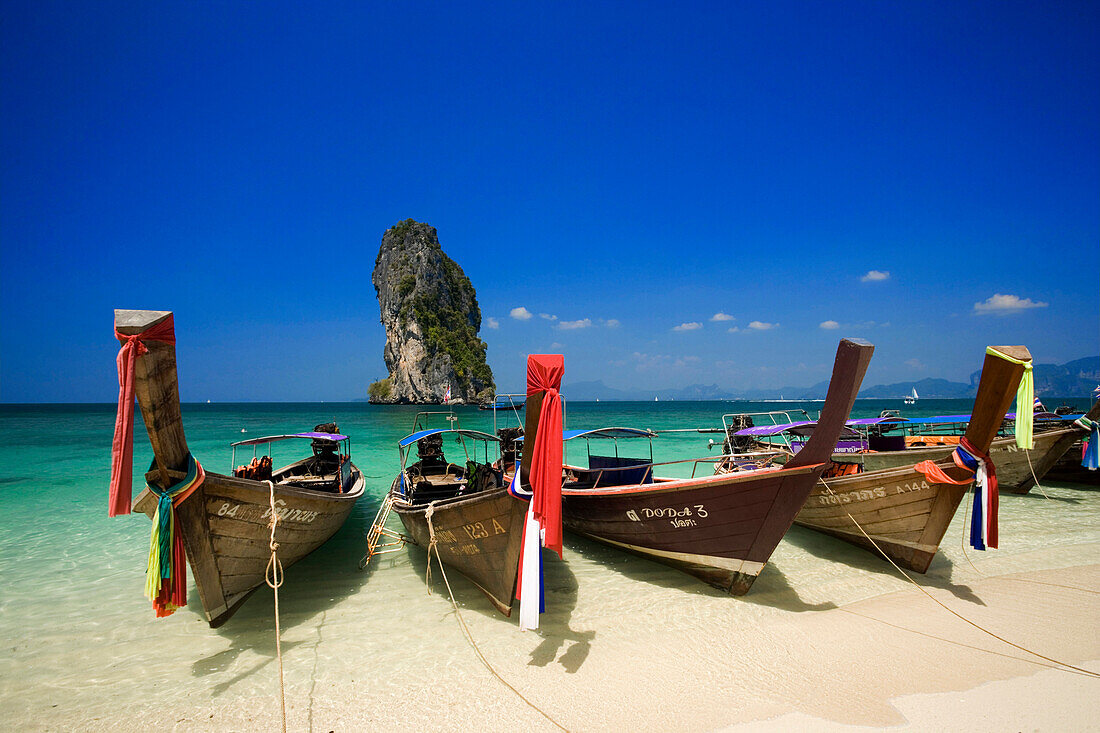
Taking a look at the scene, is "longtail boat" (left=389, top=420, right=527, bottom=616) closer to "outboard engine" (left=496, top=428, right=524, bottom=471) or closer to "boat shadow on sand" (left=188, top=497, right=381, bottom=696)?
"boat shadow on sand" (left=188, top=497, right=381, bottom=696)

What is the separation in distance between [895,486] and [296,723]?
759cm

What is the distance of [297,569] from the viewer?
306 inches

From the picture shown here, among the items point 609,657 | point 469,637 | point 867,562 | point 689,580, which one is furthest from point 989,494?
point 469,637

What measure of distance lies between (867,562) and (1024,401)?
3.32 m

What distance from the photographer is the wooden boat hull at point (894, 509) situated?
6492mm

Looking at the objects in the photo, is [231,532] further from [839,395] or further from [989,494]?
[989,494]

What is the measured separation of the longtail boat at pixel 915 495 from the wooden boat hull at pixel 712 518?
0.61 meters

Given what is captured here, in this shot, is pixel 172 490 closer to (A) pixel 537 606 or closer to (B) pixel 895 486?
(A) pixel 537 606

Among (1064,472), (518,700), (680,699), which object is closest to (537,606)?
(518,700)

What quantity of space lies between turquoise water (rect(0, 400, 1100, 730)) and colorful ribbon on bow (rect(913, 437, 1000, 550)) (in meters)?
1.33

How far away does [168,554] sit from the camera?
4.36m

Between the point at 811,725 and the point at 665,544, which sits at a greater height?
the point at 665,544

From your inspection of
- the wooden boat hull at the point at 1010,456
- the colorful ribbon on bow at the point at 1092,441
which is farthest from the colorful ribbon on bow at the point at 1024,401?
the colorful ribbon on bow at the point at 1092,441

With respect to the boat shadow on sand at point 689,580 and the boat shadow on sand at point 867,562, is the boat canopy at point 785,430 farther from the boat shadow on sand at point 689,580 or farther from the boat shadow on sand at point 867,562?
the boat shadow on sand at point 689,580
